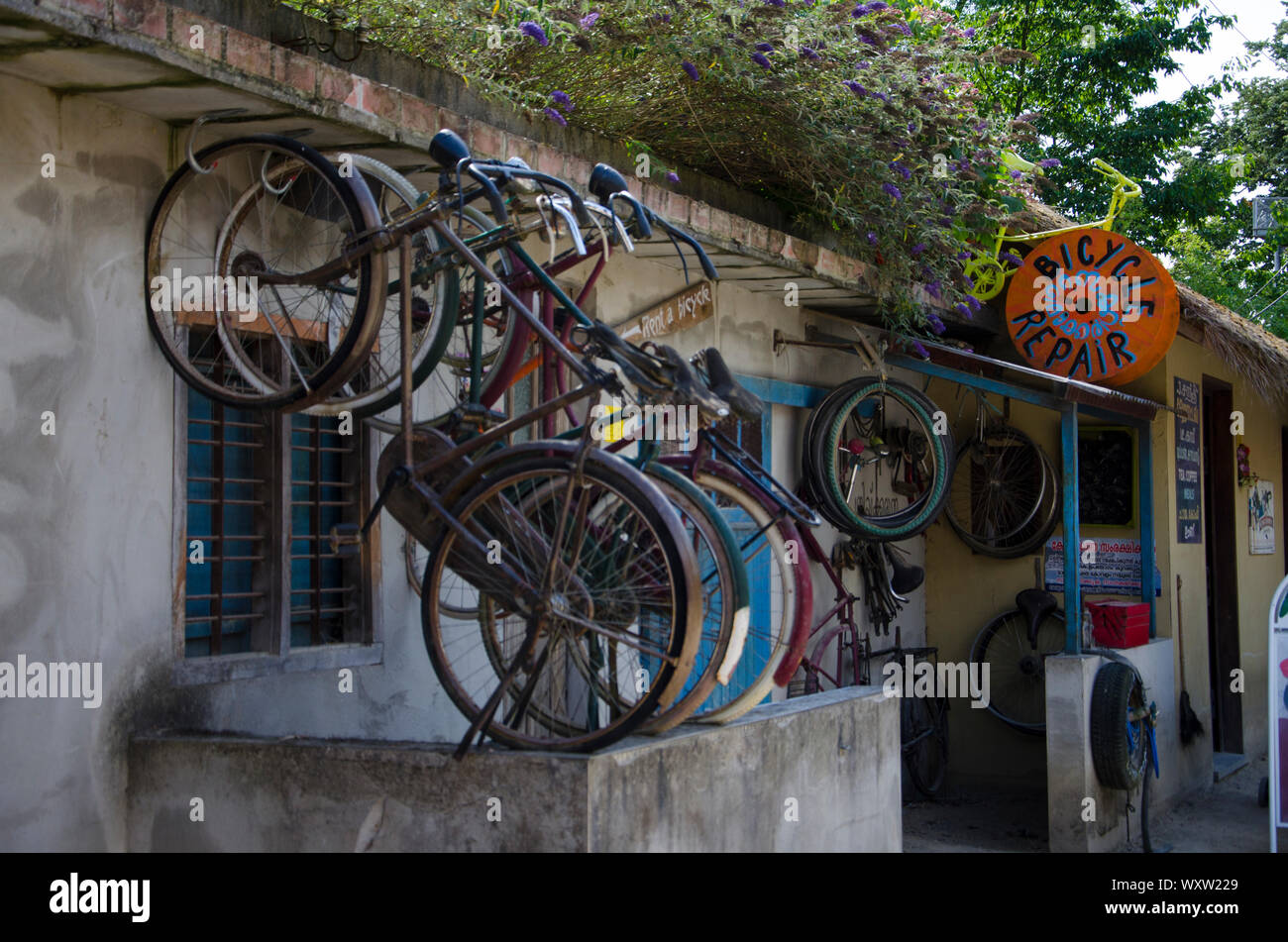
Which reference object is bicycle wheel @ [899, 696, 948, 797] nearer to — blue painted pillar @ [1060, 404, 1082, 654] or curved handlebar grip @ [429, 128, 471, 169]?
blue painted pillar @ [1060, 404, 1082, 654]

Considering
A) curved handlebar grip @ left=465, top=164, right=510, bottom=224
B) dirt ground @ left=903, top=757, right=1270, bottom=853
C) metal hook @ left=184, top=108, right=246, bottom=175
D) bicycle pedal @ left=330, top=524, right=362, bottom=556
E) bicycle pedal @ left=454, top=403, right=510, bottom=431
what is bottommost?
dirt ground @ left=903, top=757, right=1270, bottom=853

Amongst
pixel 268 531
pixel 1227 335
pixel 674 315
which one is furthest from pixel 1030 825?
pixel 268 531

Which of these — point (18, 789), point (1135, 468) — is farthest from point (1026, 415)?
point (18, 789)

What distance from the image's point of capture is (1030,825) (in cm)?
922

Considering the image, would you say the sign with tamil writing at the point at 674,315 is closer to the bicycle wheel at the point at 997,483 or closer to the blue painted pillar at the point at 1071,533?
the blue painted pillar at the point at 1071,533

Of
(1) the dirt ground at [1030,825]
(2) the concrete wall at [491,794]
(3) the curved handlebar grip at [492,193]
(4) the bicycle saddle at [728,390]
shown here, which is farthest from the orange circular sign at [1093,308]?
(3) the curved handlebar grip at [492,193]

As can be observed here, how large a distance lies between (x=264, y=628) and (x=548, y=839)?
6.17 feet

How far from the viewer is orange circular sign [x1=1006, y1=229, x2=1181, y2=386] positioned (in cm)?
870

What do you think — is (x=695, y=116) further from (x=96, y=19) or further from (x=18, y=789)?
(x=18, y=789)

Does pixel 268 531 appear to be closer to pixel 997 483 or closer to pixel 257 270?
pixel 257 270

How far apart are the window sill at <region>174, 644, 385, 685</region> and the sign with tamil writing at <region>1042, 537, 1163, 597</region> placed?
20.0ft

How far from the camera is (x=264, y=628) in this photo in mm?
5207

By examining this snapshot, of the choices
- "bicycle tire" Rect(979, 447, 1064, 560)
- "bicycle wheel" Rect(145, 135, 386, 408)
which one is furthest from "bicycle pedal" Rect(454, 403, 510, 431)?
"bicycle tire" Rect(979, 447, 1064, 560)

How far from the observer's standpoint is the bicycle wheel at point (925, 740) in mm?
9633
